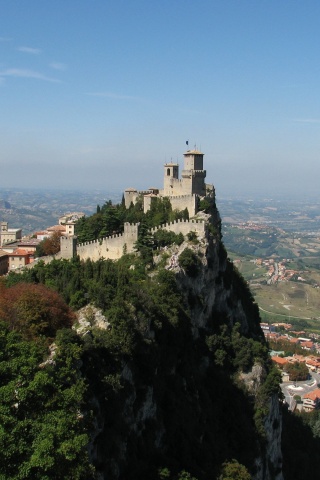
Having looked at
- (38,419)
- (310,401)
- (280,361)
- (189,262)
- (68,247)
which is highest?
(68,247)

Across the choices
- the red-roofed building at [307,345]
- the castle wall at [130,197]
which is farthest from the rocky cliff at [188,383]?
the red-roofed building at [307,345]

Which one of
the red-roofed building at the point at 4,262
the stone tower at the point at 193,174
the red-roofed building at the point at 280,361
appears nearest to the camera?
the red-roofed building at the point at 4,262

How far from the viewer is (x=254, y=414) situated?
144ft

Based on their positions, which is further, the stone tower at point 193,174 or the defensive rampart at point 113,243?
the stone tower at point 193,174

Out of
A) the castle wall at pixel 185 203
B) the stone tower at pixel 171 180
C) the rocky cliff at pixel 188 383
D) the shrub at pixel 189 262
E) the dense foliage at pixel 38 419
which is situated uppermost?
the stone tower at pixel 171 180

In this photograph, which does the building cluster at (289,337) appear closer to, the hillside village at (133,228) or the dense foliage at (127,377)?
the hillside village at (133,228)

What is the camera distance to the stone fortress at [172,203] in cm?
4403

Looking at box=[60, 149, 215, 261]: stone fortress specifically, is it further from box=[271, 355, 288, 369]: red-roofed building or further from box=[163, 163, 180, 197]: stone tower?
box=[271, 355, 288, 369]: red-roofed building

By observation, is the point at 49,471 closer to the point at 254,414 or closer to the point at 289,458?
the point at 254,414

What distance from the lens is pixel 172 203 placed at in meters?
48.5

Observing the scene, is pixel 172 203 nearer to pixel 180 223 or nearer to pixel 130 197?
pixel 180 223

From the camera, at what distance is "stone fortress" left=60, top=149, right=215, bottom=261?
44.0 meters

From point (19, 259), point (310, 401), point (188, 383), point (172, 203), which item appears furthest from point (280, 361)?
point (188, 383)

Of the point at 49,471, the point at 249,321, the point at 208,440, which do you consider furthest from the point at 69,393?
the point at 249,321
